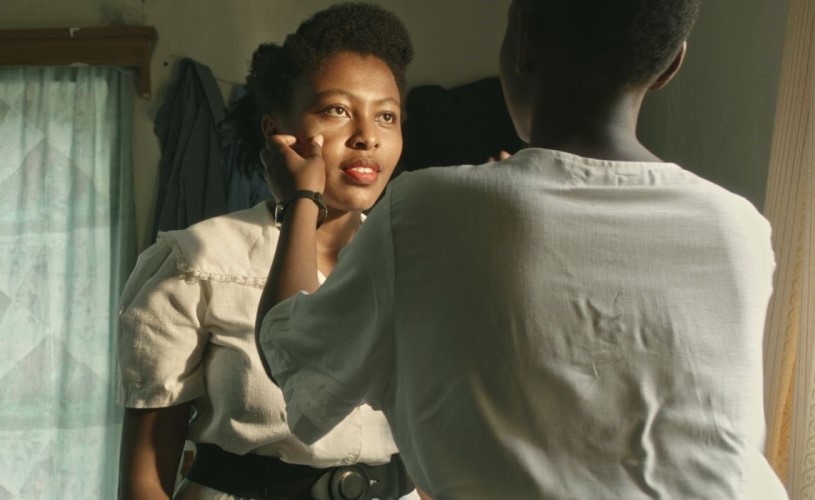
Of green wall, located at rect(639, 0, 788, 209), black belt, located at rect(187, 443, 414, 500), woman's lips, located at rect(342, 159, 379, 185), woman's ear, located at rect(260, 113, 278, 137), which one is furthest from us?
green wall, located at rect(639, 0, 788, 209)

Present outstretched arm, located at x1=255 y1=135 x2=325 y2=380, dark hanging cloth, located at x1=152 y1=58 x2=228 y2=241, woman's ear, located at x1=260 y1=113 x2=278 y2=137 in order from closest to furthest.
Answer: outstretched arm, located at x1=255 y1=135 x2=325 y2=380 < woman's ear, located at x1=260 y1=113 x2=278 y2=137 < dark hanging cloth, located at x1=152 y1=58 x2=228 y2=241

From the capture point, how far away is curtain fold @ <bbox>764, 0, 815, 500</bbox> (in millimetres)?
1824

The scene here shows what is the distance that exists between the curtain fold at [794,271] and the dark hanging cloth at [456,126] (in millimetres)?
1374

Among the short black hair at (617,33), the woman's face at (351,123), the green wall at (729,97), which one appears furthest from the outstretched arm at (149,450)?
the green wall at (729,97)

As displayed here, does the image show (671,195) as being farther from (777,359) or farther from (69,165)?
(69,165)

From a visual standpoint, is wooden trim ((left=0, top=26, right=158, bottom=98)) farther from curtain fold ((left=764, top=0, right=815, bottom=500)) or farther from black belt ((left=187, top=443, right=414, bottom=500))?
black belt ((left=187, top=443, right=414, bottom=500))

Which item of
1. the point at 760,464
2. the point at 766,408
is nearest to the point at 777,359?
the point at 766,408

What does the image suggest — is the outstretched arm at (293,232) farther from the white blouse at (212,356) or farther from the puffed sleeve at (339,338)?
the white blouse at (212,356)

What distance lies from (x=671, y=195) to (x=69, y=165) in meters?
3.04

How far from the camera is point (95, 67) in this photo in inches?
Result: 135

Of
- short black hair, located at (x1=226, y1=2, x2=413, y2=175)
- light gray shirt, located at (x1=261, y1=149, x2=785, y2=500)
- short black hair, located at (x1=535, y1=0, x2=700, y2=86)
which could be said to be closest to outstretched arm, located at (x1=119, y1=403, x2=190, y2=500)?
short black hair, located at (x1=226, y1=2, x2=413, y2=175)

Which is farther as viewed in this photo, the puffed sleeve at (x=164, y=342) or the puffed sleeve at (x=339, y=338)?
the puffed sleeve at (x=164, y=342)

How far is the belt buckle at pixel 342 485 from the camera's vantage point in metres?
1.19

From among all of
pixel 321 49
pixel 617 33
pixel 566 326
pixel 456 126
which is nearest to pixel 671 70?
pixel 617 33
